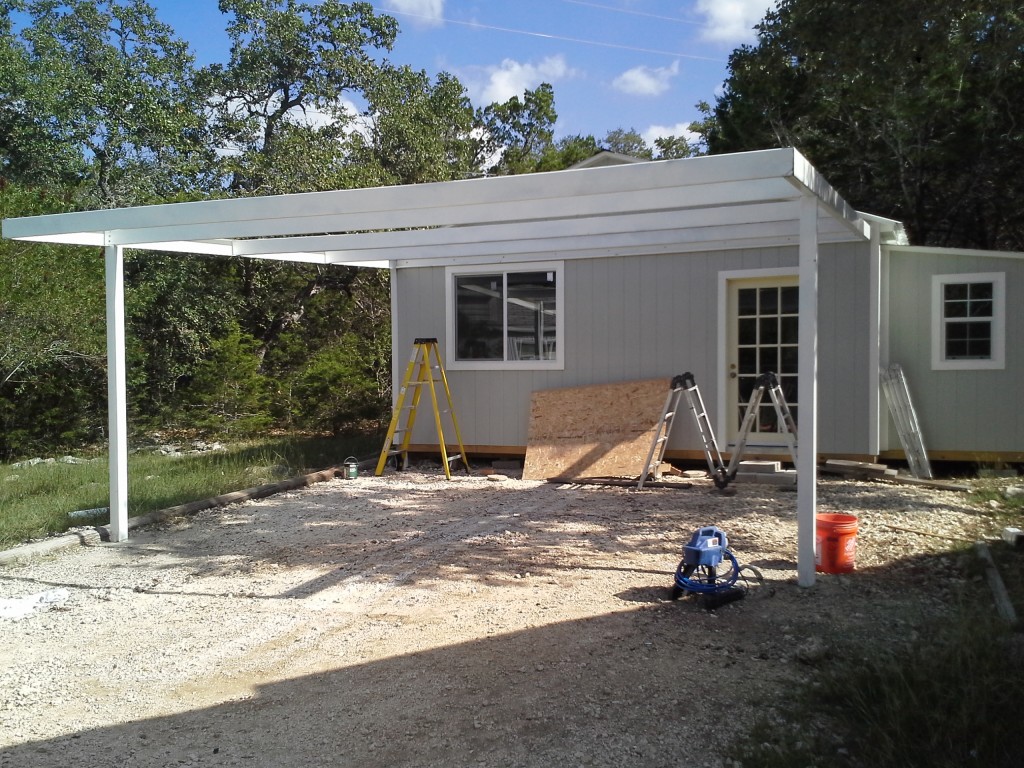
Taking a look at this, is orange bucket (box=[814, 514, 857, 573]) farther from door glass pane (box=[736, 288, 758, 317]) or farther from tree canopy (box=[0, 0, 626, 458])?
tree canopy (box=[0, 0, 626, 458])

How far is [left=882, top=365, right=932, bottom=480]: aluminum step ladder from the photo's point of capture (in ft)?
27.6

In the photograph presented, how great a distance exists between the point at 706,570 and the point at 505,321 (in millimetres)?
5843

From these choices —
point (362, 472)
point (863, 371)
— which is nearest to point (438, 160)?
point (362, 472)

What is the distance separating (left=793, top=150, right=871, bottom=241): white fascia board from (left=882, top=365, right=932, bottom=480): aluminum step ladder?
90.4 inches

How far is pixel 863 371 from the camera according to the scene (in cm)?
873

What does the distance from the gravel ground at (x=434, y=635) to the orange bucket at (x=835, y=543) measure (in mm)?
131

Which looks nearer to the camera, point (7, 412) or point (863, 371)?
point (863, 371)

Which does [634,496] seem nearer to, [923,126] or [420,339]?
[420,339]

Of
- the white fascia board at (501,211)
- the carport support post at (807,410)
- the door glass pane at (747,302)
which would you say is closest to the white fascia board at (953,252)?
the door glass pane at (747,302)

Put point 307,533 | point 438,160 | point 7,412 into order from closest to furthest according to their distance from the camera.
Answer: point 307,533, point 7,412, point 438,160

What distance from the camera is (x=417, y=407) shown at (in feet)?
34.4

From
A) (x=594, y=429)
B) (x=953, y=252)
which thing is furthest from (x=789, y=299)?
(x=594, y=429)

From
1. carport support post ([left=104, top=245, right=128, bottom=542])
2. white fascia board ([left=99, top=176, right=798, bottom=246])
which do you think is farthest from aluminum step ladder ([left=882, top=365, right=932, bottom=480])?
carport support post ([left=104, top=245, right=128, bottom=542])

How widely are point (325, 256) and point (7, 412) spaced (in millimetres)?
5399
